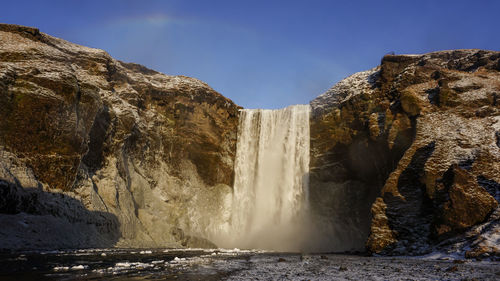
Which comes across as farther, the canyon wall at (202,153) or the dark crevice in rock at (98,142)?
the dark crevice in rock at (98,142)

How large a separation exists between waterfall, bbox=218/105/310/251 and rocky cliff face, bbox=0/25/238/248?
2.19 m

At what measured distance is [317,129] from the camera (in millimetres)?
41625

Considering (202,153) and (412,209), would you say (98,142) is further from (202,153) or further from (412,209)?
(412,209)

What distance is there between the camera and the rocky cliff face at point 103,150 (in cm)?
2328

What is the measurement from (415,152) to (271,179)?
66.5 ft

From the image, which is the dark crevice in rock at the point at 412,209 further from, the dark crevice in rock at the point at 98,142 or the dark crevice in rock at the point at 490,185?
the dark crevice in rock at the point at 98,142

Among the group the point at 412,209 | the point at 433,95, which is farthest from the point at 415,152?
the point at 433,95

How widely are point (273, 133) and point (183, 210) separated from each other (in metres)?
15.7

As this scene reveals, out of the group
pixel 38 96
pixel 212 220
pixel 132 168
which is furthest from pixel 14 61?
pixel 212 220

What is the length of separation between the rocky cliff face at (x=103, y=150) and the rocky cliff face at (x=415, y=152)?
1457 cm

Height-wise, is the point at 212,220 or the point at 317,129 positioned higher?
the point at 317,129

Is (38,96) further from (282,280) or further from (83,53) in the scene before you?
(282,280)

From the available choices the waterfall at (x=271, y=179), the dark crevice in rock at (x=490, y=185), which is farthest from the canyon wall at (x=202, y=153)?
the waterfall at (x=271, y=179)

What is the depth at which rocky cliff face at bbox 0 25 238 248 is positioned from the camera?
917 inches
